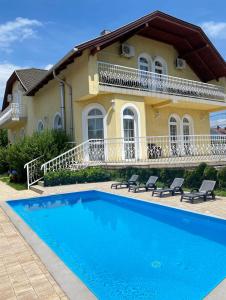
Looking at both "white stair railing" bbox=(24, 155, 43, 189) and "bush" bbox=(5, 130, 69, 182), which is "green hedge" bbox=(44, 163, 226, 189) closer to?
"white stair railing" bbox=(24, 155, 43, 189)

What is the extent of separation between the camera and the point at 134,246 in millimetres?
6668

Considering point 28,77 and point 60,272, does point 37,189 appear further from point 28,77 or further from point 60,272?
point 28,77

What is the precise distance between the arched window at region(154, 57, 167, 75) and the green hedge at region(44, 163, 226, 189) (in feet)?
27.5

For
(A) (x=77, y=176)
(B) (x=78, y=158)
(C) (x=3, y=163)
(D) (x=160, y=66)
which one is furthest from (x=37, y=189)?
(D) (x=160, y=66)

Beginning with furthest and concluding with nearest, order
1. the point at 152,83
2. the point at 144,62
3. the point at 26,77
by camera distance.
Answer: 1. the point at 26,77
2. the point at 144,62
3. the point at 152,83

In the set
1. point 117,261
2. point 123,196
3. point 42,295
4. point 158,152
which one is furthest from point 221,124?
point 42,295

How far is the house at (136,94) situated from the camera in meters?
15.4

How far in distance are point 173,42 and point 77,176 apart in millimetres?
11823

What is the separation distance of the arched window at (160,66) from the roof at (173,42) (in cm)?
136

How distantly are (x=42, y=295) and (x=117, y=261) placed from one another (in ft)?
7.11

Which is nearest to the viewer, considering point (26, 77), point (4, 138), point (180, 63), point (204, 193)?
point (204, 193)

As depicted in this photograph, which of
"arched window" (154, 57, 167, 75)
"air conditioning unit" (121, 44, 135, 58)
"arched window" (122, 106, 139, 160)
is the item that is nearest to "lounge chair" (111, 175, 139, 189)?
"arched window" (122, 106, 139, 160)

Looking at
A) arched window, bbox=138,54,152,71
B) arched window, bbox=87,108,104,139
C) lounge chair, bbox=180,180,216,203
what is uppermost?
arched window, bbox=138,54,152,71

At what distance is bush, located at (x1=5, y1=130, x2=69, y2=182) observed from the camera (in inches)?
604
